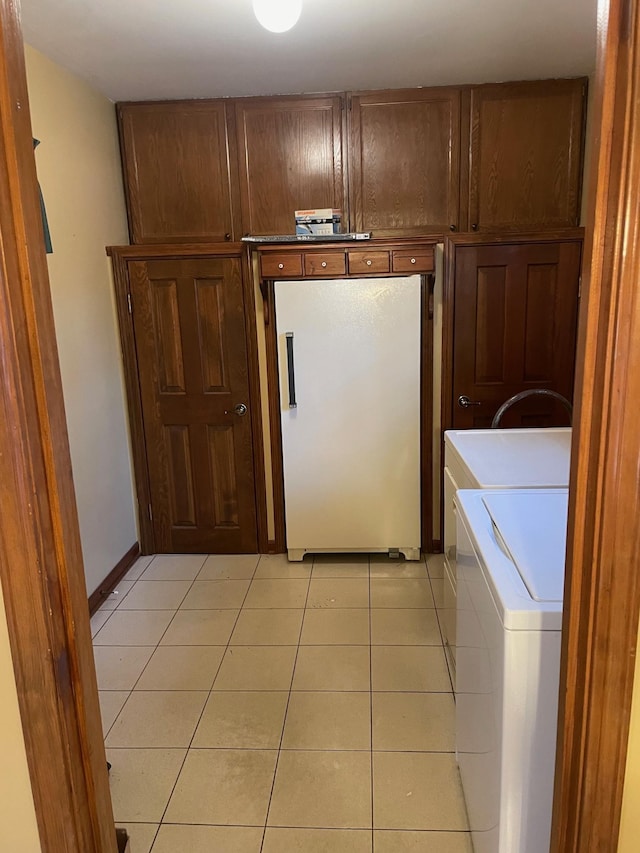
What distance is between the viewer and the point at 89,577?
2.96 meters

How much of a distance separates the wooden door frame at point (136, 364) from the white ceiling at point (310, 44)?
778mm

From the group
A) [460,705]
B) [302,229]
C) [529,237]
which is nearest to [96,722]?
[460,705]

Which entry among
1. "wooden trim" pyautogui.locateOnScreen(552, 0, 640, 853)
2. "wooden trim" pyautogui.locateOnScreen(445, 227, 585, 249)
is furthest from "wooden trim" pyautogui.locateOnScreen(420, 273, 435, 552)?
"wooden trim" pyautogui.locateOnScreen(552, 0, 640, 853)

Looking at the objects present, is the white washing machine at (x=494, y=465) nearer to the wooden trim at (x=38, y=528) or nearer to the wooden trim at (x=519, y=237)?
the wooden trim at (x=519, y=237)

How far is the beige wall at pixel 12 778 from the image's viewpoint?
930 mm

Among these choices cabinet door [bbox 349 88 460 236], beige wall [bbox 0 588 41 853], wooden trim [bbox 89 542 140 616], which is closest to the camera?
beige wall [bbox 0 588 41 853]

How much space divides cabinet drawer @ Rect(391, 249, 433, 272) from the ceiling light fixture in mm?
1251

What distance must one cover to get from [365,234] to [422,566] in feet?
5.85

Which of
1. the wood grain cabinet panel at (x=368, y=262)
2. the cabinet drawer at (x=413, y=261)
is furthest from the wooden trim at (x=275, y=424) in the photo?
the cabinet drawer at (x=413, y=261)

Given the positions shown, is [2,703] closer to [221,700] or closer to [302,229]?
[221,700]

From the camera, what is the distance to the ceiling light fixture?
1.94 meters

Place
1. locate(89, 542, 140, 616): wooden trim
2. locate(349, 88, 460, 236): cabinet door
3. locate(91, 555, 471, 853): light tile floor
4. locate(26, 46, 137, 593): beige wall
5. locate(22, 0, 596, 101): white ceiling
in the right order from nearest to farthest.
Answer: locate(91, 555, 471, 853): light tile floor → locate(22, 0, 596, 101): white ceiling → locate(26, 46, 137, 593): beige wall → locate(89, 542, 140, 616): wooden trim → locate(349, 88, 460, 236): cabinet door

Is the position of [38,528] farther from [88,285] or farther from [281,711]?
[88,285]

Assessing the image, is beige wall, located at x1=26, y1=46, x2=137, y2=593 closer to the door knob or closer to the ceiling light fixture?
the door knob
